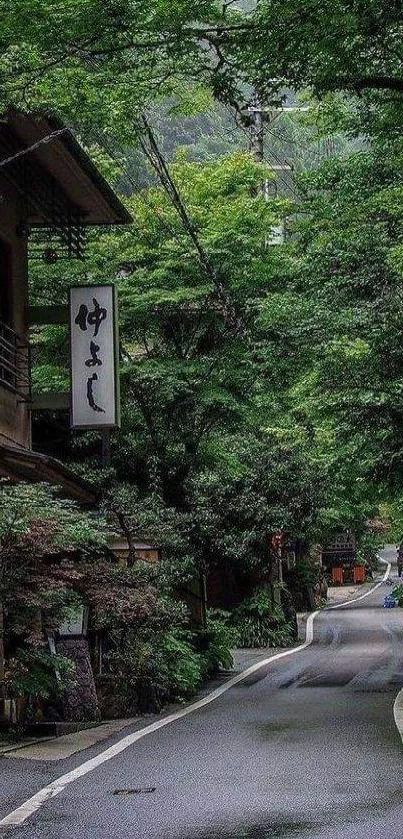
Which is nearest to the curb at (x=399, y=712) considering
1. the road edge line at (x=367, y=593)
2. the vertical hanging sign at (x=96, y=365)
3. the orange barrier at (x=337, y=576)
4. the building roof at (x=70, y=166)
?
the vertical hanging sign at (x=96, y=365)

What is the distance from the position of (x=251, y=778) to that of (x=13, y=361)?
989 cm

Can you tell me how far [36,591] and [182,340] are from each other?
576 inches

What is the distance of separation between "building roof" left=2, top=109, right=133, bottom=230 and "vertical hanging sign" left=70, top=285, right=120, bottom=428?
5.47 ft

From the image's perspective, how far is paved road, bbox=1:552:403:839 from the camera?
27.1 feet

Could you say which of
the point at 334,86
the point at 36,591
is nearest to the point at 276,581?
the point at 36,591

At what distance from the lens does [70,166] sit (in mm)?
17766

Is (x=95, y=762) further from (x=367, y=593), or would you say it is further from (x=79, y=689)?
(x=367, y=593)

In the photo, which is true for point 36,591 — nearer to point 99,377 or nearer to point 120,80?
point 99,377

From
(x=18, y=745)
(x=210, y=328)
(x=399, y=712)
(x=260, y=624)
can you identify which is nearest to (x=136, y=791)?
(x=18, y=745)

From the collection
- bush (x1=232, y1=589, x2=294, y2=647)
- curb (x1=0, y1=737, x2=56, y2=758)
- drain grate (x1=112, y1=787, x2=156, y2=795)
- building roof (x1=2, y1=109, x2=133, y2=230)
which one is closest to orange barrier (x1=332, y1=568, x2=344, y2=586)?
bush (x1=232, y1=589, x2=294, y2=647)

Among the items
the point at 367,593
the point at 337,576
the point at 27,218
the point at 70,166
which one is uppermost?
the point at 27,218

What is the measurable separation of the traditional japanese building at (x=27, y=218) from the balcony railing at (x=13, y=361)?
0.6 inches

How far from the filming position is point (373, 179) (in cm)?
2128

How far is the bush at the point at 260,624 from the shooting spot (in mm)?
37469
